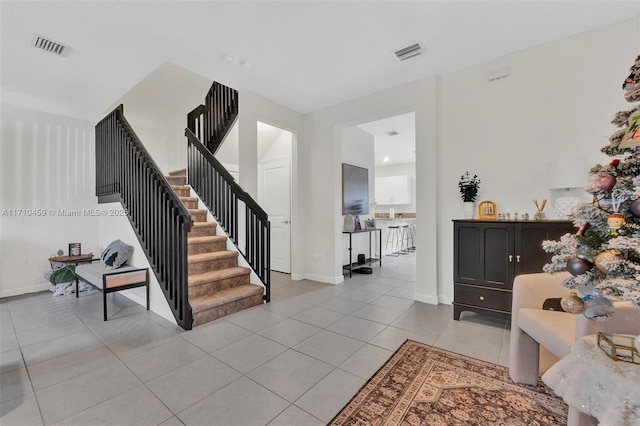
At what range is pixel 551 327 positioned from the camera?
1.61 m

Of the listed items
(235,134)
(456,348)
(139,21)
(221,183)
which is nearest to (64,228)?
(221,183)

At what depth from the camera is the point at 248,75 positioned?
3.61m

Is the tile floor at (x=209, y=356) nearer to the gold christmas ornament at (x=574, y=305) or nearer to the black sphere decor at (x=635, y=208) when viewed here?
the gold christmas ornament at (x=574, y=305)

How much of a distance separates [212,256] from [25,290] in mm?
3065

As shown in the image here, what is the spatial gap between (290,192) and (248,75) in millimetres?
2240

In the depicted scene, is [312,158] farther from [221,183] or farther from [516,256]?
[516,256]

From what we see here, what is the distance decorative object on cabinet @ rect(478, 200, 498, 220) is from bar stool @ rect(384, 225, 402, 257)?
14.2 feet

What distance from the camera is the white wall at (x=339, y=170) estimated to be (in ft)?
11.9

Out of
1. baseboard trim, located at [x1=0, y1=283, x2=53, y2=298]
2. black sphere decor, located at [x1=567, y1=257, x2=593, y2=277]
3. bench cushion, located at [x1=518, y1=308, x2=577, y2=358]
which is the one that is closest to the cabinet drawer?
bench cushion, located at [x1=518, y1=308, x2=577, y2=358]

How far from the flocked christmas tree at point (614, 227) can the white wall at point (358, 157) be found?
4.41 meters

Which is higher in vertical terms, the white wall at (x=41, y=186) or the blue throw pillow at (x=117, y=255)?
the white wall at (x=41, y=186)

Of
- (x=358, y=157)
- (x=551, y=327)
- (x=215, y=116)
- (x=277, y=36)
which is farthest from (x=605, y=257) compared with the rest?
(x=215, y=116)

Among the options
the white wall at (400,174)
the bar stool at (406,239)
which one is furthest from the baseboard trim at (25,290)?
the white wall at (400,174)

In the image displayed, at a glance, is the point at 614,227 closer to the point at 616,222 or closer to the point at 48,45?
the point at 616,222
